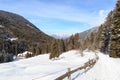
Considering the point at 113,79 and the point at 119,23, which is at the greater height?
the point at 119,23

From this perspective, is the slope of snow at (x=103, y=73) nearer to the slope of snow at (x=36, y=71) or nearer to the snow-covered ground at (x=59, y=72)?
the snow-covered ground at (x=59, y=72)

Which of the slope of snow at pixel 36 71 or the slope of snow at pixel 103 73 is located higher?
the slope of snow at pixel 103 73

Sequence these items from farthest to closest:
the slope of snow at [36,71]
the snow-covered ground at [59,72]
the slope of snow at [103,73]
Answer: the slope of snow at [36,71] → the snow-covered ground at [59,72] → the slope of snow at [103,73]

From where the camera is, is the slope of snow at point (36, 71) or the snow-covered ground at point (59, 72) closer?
the snow-covered ground at point (59, 72)

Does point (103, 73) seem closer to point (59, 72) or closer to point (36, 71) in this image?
point (59, 72)

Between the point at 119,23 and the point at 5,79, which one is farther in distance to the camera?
the point at 119,23

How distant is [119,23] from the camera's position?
39375 millimetres

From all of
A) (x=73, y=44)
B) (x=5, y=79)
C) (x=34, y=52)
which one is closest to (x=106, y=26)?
(x=5, y=79)

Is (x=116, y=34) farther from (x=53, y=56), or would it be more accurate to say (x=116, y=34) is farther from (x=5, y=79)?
(x=53, y=56)

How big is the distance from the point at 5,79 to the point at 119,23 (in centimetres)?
2333

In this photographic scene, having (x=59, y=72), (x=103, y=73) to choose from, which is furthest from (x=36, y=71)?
(x=103, y=73)

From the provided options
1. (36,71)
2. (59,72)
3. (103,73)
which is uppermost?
(103,73)

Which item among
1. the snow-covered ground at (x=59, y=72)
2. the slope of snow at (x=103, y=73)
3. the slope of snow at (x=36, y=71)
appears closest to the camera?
the slope of snow at (x=103, y=73)

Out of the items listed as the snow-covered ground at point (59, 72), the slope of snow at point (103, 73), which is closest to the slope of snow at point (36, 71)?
the snow-covered ground at point (59, 72)
